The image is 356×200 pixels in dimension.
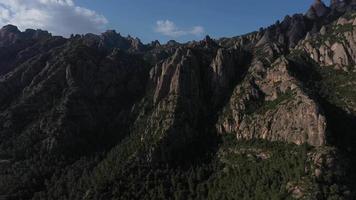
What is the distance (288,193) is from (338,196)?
1894 centimetres

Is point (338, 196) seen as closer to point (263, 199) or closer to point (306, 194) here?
point (306, 194)

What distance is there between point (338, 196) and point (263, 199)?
28.3 metres

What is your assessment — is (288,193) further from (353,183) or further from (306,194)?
(353,183)

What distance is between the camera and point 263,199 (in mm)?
199250

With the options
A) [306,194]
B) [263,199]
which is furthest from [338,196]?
[263,199]

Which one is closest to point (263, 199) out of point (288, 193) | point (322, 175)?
point (288, 193)

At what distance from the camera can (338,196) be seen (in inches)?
7377

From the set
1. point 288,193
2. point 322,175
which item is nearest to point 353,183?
point 322,175

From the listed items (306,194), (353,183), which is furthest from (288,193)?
(353,183)

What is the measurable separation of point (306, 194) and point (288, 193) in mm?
8584

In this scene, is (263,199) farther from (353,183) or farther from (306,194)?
(353,183)

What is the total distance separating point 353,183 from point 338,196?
1538 centimetres

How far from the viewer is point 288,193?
647 feet

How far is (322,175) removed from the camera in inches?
7830
